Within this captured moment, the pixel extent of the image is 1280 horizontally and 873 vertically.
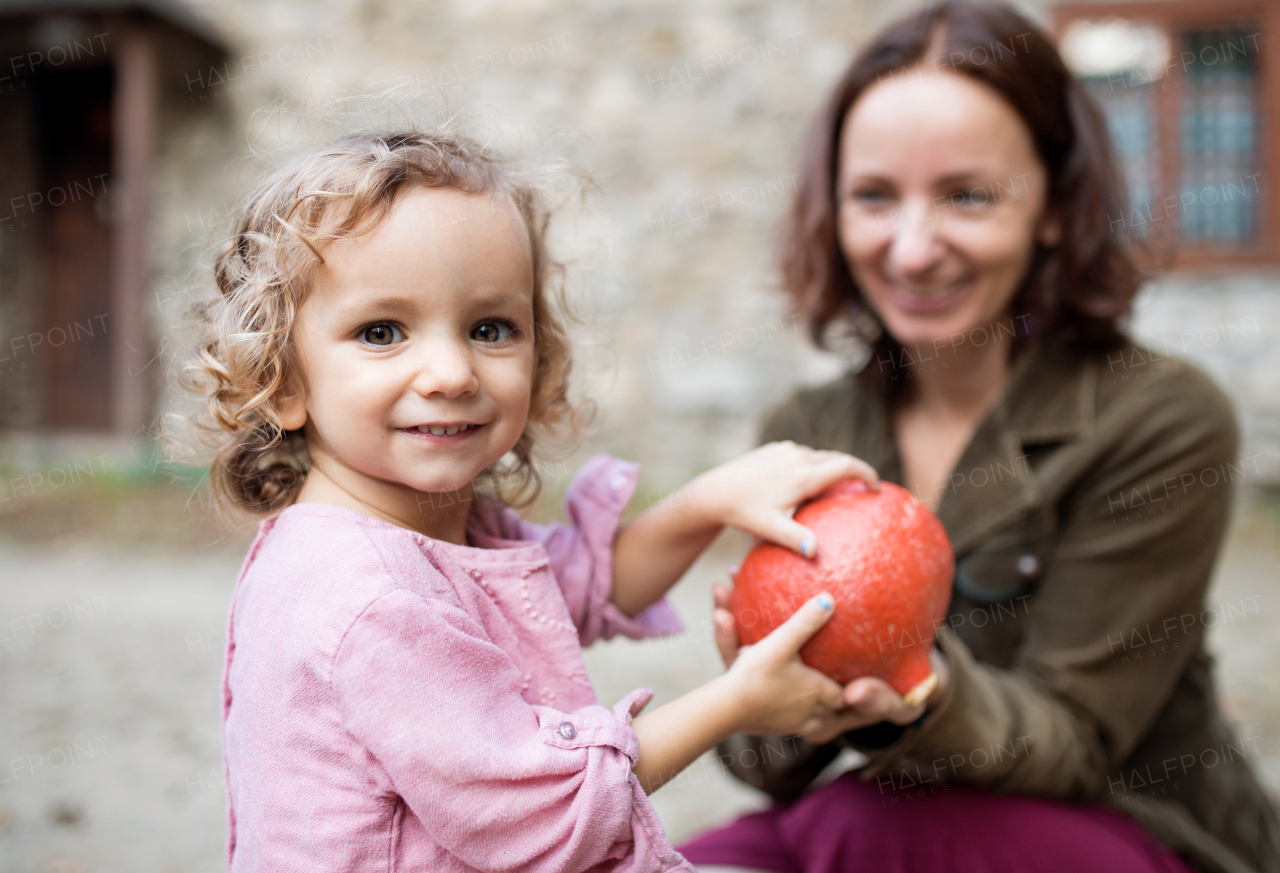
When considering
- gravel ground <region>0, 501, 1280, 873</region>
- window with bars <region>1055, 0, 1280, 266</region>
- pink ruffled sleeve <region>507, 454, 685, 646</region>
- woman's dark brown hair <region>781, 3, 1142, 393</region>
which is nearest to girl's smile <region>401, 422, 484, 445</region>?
pink ruffled sleeve <region>507, 454, 685, 646</region>

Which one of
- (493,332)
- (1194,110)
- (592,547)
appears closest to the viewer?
(493,332)

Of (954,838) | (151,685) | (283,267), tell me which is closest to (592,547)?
(283,267)

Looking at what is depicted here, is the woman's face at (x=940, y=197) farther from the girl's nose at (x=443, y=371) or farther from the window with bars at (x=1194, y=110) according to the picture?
the window with bars at (x=1194, y=110)

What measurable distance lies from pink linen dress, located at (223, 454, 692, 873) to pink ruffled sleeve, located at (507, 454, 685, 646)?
34cm

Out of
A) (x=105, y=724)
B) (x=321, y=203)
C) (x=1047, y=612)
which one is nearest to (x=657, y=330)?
(x=105, y=724)

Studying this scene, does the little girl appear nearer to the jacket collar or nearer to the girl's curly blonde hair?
the girl's curly blonde hair

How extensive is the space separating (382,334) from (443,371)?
0.14 m

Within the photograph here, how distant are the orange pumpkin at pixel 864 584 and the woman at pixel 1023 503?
247 mm

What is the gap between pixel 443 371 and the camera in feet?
4.57

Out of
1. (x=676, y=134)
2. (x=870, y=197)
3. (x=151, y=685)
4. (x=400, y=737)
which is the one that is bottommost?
(x=151, y=685)

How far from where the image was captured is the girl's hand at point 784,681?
1.57m

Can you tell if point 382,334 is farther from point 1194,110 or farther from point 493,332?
point 1194,110

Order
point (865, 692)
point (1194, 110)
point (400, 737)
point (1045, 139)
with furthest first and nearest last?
point (1194, 110)
point (1045, 139)
point (865, 692)
point (400, 737)

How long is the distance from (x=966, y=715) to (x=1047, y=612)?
0.46 m
